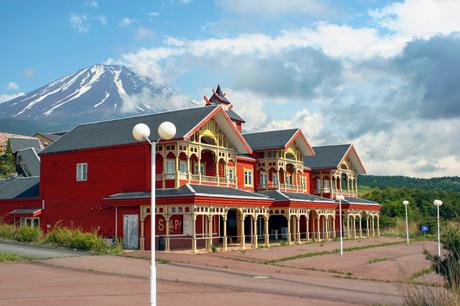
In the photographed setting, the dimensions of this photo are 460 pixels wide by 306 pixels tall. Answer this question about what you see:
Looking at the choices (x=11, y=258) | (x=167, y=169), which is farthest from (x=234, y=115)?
(x=11, y=258)

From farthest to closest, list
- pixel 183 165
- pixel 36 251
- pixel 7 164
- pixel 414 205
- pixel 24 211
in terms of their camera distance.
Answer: pixel 414 205 < pixel 7 164 < pixel 24 211 < pixel 183 165 < pixel 36 251

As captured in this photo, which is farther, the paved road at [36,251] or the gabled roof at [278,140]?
the gabled roof at [278,140]

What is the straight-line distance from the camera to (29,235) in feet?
111

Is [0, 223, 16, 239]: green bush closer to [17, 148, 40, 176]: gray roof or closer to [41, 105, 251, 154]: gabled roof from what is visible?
[41, 105, 251, 154]: gabled roof

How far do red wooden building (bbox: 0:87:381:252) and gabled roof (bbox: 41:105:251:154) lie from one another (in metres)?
0.09

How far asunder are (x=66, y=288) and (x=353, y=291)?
360 inches

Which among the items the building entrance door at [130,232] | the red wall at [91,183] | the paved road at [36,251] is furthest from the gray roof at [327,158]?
the paved road at [36,251]

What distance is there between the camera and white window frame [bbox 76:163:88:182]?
37156 mm

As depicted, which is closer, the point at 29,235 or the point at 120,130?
the point at 29,235

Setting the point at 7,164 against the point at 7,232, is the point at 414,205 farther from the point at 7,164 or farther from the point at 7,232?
the point at 7,232

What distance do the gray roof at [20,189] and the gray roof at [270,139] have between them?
16.8 m

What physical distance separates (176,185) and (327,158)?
24001mm

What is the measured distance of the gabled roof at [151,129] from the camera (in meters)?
34.8

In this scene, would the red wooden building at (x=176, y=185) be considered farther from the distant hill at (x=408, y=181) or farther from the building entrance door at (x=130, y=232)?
the distant hill at (x=408, y=181)
